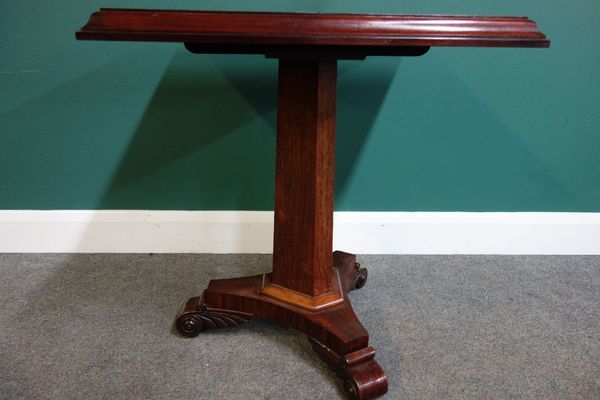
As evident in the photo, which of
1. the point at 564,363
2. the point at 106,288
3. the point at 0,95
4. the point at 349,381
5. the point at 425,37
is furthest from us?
the point at 0,95

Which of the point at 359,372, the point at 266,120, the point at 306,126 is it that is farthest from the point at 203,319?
the point at 266,120

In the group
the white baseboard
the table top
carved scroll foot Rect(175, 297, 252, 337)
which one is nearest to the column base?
carved scroll foot Rect(175, 297, 252, 337)

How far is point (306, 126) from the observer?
1130mm

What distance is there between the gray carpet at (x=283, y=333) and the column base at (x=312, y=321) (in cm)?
4

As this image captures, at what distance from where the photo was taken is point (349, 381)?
1.06 metres

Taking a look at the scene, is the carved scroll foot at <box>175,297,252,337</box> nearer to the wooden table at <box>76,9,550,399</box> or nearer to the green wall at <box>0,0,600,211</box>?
the wooden table at <box>76,9,550,399</box>

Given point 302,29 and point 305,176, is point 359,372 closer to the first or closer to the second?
point 305,176

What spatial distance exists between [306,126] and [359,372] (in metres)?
0.50

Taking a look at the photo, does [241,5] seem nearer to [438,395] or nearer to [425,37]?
[425,37]

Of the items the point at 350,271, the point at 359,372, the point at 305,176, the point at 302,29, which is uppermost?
the point at 302,29

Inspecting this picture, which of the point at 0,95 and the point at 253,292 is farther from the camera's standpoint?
the point at 0,95

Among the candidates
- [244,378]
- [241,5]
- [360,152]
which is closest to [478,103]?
[360,152]

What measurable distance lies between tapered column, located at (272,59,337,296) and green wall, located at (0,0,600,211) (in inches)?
17.6

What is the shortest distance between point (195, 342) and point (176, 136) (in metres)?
0.65
